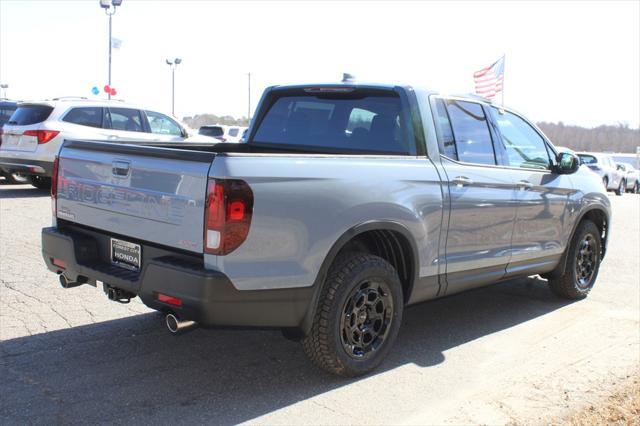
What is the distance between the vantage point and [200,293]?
3.44 metres

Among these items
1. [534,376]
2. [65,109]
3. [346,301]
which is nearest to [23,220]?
[65,109]

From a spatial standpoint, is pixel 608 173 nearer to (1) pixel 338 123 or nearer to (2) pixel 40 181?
(2) pixel 40 181

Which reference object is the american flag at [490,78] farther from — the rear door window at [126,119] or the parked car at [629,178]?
the rear door window at [126,119]

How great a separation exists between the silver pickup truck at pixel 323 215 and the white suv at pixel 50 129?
23.6 feet

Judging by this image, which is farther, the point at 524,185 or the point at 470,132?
the point at 524,185

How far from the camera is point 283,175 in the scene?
3627mm

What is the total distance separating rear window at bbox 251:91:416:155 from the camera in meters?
4.86

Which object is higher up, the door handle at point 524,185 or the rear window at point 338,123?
the rear window at point 338,123

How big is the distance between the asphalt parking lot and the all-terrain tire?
0.20 m

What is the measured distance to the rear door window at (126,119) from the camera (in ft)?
43.8

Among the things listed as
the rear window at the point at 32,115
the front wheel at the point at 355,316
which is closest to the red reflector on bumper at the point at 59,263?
the front wheel at the point at 355,316

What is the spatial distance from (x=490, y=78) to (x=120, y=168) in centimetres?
2279

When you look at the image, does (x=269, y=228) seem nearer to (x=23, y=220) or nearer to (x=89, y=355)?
(x=89, y=355)

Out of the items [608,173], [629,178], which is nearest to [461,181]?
[608,173]
